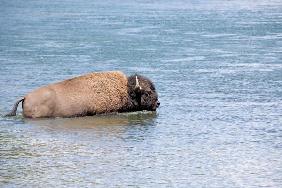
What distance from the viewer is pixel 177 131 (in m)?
14.1

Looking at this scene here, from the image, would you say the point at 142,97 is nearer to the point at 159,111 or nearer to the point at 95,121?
the point at 159,111

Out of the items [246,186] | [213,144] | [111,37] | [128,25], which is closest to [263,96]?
[213,144]

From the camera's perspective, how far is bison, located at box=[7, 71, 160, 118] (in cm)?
1512

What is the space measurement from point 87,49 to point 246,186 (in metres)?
14.9

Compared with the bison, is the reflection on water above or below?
below

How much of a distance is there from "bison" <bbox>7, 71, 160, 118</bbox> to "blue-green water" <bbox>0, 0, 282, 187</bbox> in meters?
0.28

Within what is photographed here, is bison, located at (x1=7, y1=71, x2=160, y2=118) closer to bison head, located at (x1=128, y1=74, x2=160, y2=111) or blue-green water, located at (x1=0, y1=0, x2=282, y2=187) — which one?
bison head, located at (x1=128, y1=74, x2=160, y2=111)

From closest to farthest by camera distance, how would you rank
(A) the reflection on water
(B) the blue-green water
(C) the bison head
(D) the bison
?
(B) the blue-green water, (A) the reflection on water, (D) the bison, (C) the bison head

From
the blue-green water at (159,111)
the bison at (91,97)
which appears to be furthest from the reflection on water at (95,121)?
the bison at (91,97)

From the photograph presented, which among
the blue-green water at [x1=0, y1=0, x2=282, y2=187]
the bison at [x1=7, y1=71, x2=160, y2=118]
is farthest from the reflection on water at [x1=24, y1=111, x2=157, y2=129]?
the bison at [x1=7, y1=71, x2=160, y2=118]

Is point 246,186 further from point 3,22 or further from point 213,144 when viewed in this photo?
point 3,22

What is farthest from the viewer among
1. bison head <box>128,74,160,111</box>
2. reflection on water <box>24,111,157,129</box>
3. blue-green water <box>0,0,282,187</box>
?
bison head <box>128,74,160,111</box>

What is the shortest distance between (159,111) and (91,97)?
1.19 metres

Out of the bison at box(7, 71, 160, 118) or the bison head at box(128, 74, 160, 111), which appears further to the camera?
the bison head at box(128, 74, 160, 111)
